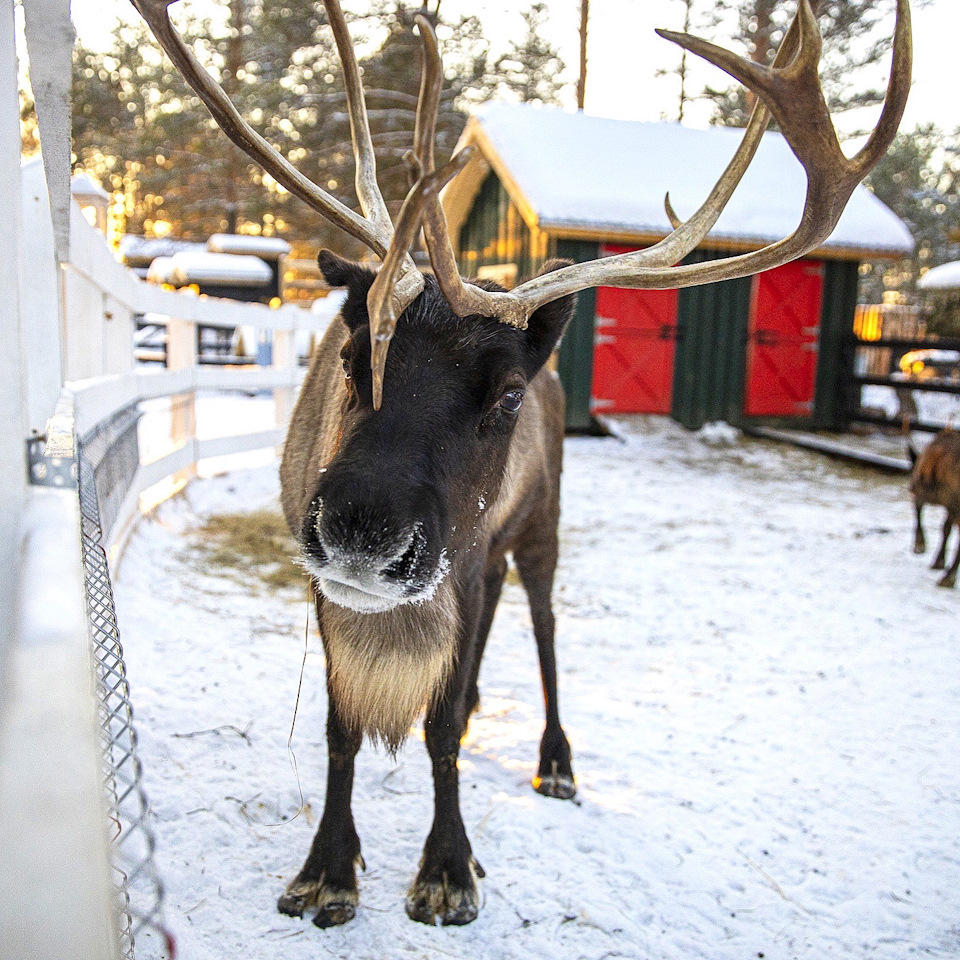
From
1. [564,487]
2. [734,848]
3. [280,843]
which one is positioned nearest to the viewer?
[280,843]

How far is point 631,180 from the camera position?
1132 centimetres

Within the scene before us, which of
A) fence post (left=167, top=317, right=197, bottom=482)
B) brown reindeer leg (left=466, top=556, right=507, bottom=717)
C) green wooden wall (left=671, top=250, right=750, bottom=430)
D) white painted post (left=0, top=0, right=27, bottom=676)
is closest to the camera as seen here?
white painted post (left=0, top=0, right=27, bottom=676)

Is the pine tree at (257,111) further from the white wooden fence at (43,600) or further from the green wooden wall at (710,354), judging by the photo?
the white wooden fence at (43,600)

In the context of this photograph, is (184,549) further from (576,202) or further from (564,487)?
(576,202)

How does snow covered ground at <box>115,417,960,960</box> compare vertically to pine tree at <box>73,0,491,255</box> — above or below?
below

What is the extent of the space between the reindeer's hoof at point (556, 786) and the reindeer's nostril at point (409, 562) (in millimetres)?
1541

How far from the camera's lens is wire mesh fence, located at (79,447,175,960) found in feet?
3.04

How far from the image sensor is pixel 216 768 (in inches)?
106

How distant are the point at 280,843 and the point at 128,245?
937 inches

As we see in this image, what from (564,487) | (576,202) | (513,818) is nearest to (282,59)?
(576,202)

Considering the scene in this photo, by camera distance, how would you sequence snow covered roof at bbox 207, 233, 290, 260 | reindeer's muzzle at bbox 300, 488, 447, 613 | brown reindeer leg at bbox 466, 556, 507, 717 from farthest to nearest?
snow covered roof at bbox 207, 233, 290, 260
brown reindeer leg at bbox 466, 556, 507, 717
reindeer's muzzle at bbox 300, 488, 447, 613

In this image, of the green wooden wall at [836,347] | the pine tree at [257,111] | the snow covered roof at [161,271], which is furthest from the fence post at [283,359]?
the pine tree at [257,111]

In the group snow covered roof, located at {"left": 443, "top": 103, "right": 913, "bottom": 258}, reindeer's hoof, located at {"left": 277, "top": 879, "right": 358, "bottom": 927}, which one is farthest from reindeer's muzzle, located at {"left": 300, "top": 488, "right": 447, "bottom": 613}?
snow covered roof, located at {"left": 443, "top": 103, "right": 913, "bottom": 258}

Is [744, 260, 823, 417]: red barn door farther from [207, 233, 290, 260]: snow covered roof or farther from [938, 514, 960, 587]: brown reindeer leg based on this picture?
[207, 233, 290, 260]: snow covered roof
